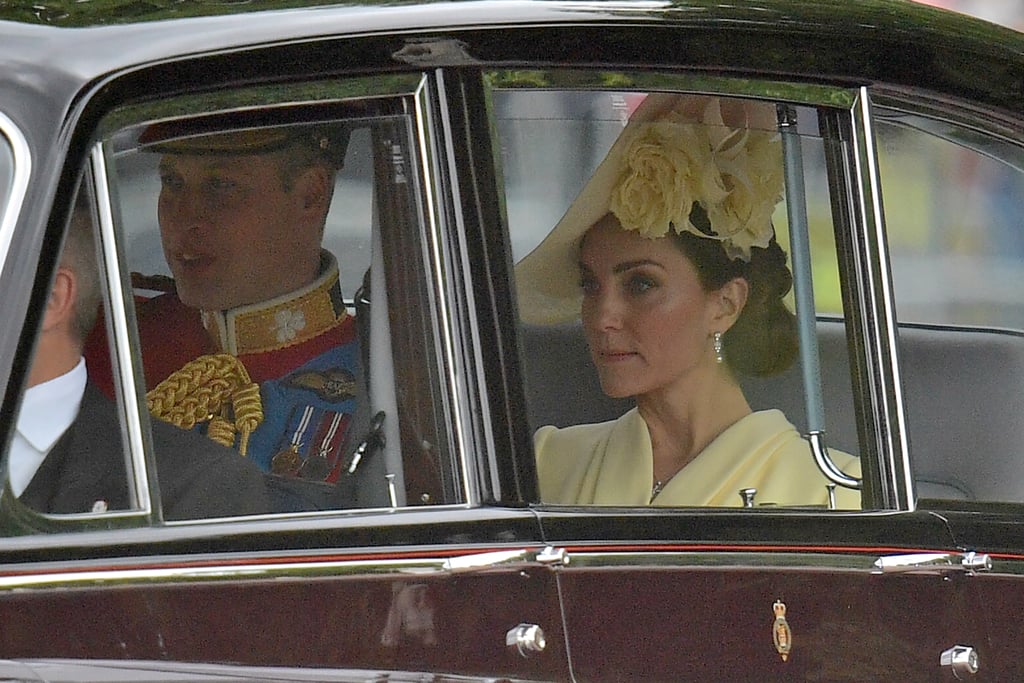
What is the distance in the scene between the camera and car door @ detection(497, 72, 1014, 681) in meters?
2.64

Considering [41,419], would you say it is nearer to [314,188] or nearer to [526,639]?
[314,188]

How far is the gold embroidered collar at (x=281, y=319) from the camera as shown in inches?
99.8

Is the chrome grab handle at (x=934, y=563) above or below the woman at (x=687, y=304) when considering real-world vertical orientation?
below

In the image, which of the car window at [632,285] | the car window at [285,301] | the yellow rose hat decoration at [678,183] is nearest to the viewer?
the car window at [285,301]

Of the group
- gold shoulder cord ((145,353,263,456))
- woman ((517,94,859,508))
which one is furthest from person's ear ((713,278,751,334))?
gold shoulder cord ((145,353,263,456))

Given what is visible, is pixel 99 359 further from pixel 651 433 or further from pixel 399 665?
pixel 651 433

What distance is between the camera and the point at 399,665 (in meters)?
2.43

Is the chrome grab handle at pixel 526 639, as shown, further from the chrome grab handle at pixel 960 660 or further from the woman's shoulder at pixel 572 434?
the chrome grab handle at pixel 960 660

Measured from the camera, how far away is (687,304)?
3.00 metres

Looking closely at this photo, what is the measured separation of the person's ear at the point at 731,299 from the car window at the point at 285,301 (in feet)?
2.07

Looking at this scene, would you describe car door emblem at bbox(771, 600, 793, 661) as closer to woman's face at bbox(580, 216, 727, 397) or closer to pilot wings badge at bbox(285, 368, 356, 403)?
A: woman's face at bbox(580, 216, 727, 397)

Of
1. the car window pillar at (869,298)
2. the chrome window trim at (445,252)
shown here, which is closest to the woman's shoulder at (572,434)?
the chrome window trim at (445,252)

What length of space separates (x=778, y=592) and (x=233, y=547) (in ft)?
2.91

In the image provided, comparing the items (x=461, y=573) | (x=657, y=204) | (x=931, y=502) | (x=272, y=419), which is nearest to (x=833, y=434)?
(x=931, y=502)
